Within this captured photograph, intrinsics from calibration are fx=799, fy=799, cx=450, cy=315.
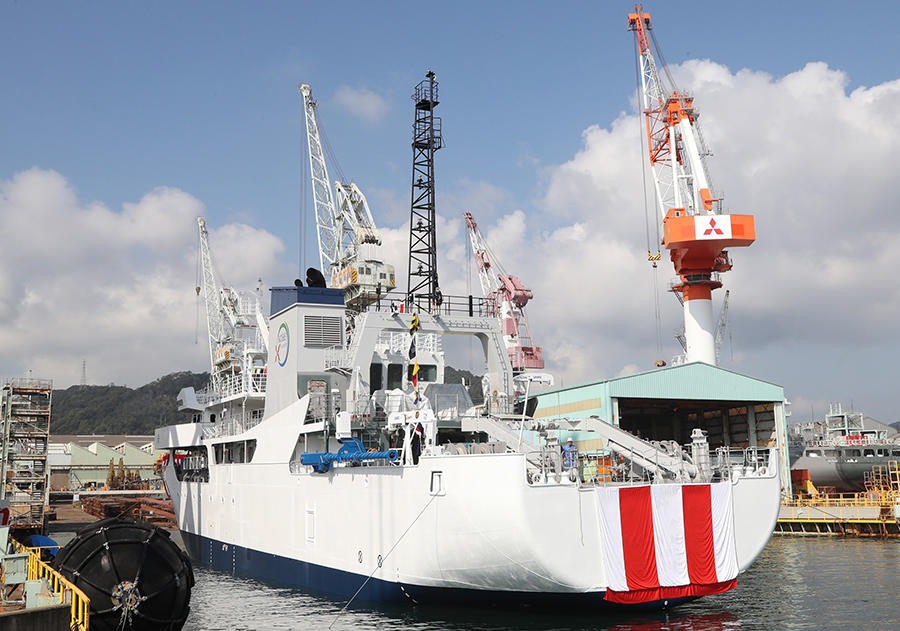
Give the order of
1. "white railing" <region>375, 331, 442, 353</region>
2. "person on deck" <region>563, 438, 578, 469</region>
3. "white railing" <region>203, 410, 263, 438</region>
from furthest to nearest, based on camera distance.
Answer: "white railing" <region>203, 410, 263, 438</region>
"white railing" <region>375, 331, 442, 353</region>
"person on deck" <region>563, 438, 578, 469</region>

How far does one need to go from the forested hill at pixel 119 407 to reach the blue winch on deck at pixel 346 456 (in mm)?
129866

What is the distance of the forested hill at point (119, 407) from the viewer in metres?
158

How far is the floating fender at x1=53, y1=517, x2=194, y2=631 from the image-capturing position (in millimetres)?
14734

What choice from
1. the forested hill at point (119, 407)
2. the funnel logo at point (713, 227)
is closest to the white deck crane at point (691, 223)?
the funnel logo at point (713, 227)

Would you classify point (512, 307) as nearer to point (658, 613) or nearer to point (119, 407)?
point (658, 613)

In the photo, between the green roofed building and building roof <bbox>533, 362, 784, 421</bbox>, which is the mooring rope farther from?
building roof <bbox>533, 362, 784, 421</bbox>

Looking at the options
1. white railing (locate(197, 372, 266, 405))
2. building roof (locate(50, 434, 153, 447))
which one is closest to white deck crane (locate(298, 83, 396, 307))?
white railing (locate(197, 372, 266, 405))

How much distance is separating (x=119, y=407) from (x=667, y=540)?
17396 centimetres

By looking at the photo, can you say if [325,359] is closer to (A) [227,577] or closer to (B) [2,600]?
(A) [227,577]

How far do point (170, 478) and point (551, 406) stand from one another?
19.3 meters

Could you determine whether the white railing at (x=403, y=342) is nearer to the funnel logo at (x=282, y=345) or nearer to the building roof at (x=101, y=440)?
the funnel logo at (x=282, y=345)

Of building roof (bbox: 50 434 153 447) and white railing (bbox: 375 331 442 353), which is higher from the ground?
white railing (bbox: 375 331 442 353)

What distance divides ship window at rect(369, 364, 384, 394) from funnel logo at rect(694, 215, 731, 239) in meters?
31.5

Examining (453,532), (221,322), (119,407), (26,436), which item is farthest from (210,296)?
(119,407)
